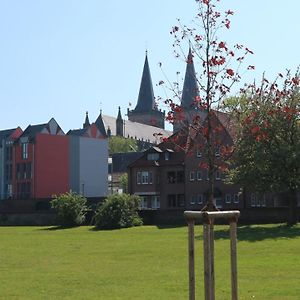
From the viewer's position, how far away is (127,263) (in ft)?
89.9

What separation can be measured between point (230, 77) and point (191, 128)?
1.15 m

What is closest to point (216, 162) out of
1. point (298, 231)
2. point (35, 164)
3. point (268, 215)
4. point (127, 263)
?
point (127, 263)

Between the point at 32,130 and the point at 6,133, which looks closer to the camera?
the point at 32,130

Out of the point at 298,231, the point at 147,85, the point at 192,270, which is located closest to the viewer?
the point at 192,270

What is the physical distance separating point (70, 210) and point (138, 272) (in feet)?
158

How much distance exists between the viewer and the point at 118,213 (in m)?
65.7

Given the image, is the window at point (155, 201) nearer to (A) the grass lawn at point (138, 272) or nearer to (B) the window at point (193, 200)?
(B) the window at point (193, 200)

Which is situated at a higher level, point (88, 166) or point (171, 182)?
point (88, 166)

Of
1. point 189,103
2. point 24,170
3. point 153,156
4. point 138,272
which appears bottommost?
point 138,272

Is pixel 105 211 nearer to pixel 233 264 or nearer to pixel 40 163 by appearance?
pixel 40 163

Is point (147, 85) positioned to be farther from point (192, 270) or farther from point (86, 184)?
point (192, 270)

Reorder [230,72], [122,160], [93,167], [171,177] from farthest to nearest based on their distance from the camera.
Answer: 1. [122,160]
2. [93,167]
3. [171,177]
4. [230,72]

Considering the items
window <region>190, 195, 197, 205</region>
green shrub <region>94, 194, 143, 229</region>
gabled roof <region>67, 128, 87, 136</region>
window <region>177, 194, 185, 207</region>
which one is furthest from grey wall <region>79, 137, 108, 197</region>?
green shrub <region>94, 194, 143, 229</region>

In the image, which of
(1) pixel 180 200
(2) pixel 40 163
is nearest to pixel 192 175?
(1) pixel 180 200
